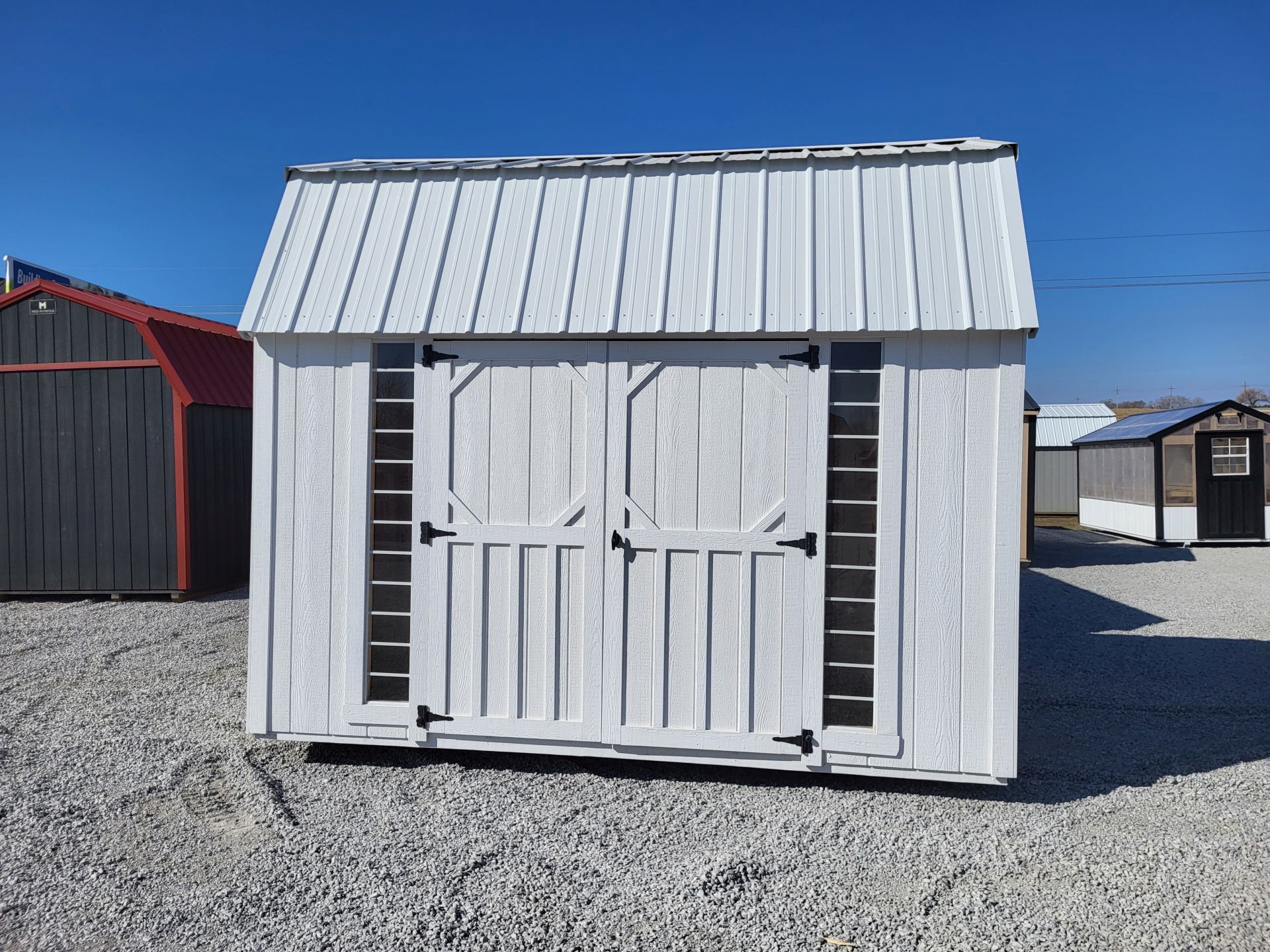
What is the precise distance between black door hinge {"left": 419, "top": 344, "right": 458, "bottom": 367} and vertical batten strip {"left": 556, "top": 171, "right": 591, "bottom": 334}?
22.7 inches

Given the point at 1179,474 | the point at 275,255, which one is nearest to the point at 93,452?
the point at 275,255

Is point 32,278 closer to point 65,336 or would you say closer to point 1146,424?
point 65,336

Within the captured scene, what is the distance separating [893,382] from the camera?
12.6 ft

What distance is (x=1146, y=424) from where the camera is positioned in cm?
1552

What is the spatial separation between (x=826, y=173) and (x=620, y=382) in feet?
5.10

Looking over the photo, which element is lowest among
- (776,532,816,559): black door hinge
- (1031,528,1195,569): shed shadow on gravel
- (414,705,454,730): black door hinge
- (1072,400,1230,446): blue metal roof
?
(1031,528,1195,569): shed shadow on gravel

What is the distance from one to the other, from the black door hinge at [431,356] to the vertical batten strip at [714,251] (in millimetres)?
1259

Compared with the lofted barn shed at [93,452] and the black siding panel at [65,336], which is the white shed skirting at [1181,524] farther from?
the black siding panel at [65,336]

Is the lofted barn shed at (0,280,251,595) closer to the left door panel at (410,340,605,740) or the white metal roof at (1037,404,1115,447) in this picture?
the left door panel at (410,340,605,740)

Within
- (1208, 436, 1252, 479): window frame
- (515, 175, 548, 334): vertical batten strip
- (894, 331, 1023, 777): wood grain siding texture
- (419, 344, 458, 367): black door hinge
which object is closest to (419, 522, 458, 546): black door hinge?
(419, 344, 458, 367): black door hinge

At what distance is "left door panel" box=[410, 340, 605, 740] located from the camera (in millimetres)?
4047

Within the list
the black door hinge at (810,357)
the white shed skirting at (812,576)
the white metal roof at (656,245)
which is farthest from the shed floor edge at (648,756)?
the white metal roof at (656,245)

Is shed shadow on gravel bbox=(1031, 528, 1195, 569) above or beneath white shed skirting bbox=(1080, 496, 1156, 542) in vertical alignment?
beneath

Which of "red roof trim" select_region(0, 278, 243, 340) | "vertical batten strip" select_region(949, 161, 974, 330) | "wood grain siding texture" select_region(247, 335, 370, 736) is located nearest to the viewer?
"vertical batten strip" select_region(949, 161, 974, 330)
